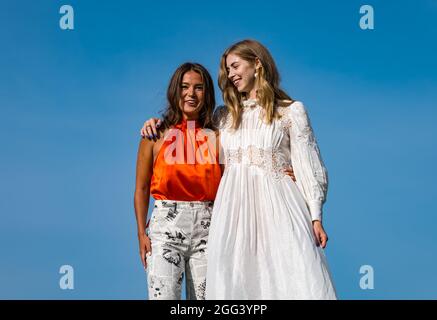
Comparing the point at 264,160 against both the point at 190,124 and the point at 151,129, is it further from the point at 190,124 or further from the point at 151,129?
the point at 151,129

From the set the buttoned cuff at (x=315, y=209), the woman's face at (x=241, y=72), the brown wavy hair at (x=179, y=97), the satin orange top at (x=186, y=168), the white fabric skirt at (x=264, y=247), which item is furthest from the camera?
the brown wavy hair at (x=179, y=97)

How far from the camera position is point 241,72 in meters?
5.50

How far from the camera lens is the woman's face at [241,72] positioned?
5508mm

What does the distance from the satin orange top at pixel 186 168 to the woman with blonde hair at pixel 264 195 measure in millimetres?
127

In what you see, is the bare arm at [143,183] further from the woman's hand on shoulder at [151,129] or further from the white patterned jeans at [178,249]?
the white patterned jeans at [178,249]

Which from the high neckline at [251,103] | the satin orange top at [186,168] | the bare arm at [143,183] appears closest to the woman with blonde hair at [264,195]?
the high neckline at [251,103]

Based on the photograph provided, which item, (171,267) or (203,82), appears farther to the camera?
(203,82)

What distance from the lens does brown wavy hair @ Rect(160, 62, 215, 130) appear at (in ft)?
18.4

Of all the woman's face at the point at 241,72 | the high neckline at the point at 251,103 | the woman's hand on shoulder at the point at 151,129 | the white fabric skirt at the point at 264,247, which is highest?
the woman's face at the point at 241,72

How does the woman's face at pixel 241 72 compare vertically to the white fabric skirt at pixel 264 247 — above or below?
above

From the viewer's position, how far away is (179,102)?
5.61 metres
